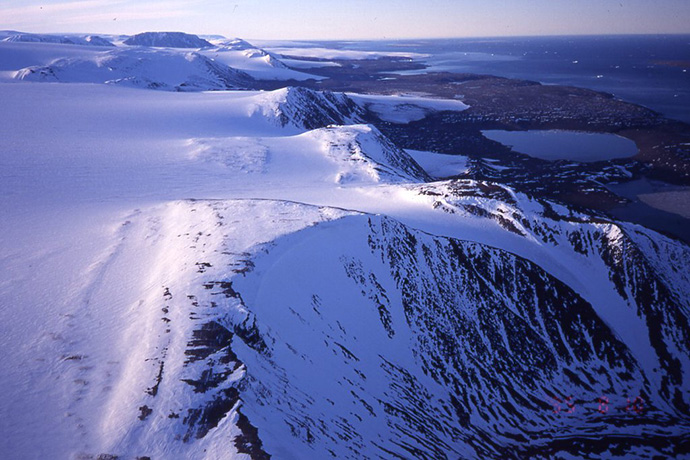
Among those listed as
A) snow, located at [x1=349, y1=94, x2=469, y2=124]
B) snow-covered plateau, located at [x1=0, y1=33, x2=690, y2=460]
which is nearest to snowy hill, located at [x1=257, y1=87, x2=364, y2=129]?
snow, located at [x1=349, y1=94, x2=469, y2=124]

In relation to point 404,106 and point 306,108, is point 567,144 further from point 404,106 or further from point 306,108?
point 306,108

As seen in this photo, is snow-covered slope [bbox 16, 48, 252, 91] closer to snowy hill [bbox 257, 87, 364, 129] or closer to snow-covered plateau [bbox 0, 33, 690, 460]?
snowy hill [bbox 257, 87, 364, 129]

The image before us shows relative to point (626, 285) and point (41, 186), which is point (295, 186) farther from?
point (626, 285)

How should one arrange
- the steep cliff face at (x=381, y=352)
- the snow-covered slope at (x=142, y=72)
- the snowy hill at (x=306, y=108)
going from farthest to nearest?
the snow-covered slope at (x=142, y=72) → the snowy hill at (x=306, y=108) → the steep cliff face at (x=381, y=352)

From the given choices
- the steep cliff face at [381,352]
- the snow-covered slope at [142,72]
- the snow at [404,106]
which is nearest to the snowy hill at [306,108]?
the snow at [404,106]

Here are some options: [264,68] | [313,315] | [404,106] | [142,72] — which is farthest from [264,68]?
[313,315]

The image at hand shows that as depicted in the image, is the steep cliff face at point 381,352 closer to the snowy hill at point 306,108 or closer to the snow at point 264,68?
the snowy hill at point 306,108

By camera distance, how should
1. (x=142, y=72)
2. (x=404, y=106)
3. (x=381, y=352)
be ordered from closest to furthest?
(x=381, y=352) < (x=142, y=72) < (x=404, y=106)
